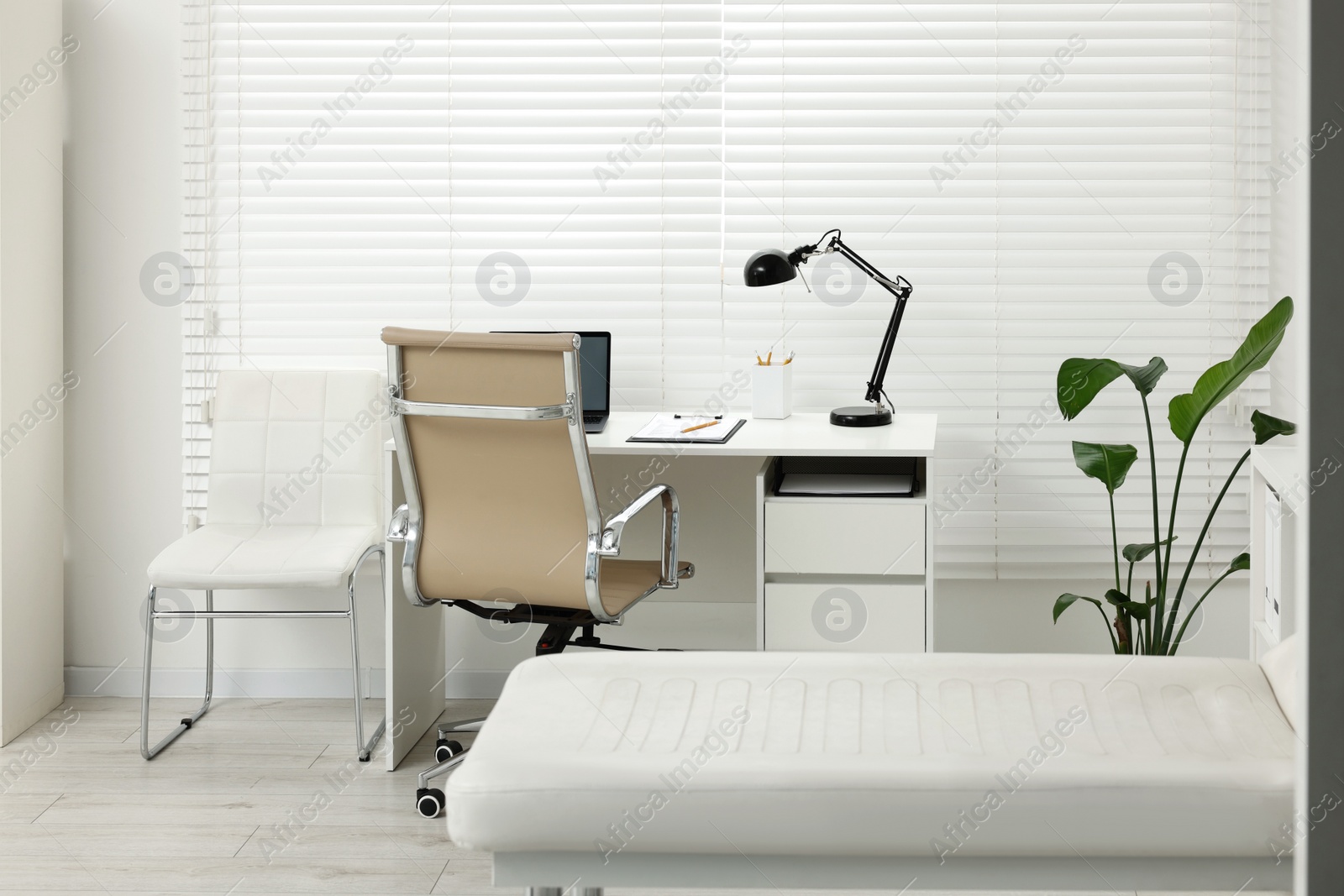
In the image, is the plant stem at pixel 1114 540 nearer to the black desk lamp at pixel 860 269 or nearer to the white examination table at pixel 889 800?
the black desk lamp at pixel 860 269

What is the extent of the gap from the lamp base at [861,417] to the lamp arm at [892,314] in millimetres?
81

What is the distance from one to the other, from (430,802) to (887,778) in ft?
4.66

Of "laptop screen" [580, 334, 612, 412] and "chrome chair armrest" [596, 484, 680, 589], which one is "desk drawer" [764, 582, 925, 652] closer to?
"chrome chair armrest" [596, 484, 680, 589]

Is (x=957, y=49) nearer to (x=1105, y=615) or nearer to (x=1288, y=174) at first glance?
(x=1288, y=174)

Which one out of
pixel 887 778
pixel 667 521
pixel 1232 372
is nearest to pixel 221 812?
pixel 667 521

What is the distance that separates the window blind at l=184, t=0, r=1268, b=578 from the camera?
3113 millimetres

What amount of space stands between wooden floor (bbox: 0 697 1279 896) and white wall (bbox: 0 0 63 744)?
0.19 meters

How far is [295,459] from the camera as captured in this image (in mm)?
3160

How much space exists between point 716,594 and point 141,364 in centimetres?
174

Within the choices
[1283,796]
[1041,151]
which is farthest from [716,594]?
[1283,796]

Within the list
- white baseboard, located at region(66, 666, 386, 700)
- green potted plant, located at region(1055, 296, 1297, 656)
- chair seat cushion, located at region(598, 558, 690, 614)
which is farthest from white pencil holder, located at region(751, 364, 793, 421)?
white baseboard, located at region(66, 666, 386, 700)

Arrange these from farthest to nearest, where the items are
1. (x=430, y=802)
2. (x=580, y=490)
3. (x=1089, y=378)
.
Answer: (x=1089, y=378)
(x=430, y=802)
(x=580, y=490)

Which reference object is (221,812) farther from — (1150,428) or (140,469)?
(1150,428)

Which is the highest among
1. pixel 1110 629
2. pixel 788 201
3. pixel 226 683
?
pixel 788 201
